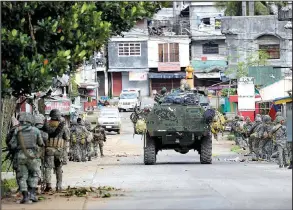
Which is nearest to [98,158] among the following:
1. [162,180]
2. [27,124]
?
[162,180]

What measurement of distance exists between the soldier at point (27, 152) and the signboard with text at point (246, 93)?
97.8 feet

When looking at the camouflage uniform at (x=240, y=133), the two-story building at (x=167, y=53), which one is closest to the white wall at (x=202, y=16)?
the two-story building at (x=167, y=53)

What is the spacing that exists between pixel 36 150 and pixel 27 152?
0.26 m

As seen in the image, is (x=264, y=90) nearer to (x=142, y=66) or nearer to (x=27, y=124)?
(x=27, y=124)

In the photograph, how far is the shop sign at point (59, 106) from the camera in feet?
141

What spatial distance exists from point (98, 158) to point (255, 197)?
73.4 feet

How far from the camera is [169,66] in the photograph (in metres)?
84.4

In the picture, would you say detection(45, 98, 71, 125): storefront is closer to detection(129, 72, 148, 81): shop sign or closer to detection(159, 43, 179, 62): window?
detection(129, 72, 148, 81): shop sign

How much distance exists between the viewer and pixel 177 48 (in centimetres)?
8412

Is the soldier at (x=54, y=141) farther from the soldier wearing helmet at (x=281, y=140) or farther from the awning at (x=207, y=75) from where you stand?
the awning at (x=207, y=75)

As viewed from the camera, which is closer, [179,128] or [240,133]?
[179,128]

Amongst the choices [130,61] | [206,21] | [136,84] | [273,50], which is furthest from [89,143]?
[206,21]

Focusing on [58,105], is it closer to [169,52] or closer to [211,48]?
[169,52]

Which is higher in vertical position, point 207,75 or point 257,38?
point 257,38
